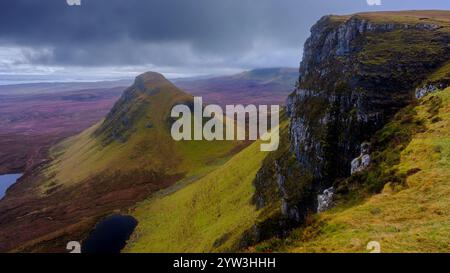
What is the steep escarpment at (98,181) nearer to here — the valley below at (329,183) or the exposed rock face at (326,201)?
the valley below at (329,183)

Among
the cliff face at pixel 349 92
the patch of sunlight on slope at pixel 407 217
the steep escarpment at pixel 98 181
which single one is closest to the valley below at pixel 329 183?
the patch of sunlight on slope at pixel 407 217

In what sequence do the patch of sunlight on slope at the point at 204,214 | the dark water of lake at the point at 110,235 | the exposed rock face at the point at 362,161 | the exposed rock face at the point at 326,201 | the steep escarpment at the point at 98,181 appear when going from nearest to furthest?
1. the exposed rock face at the point at 326,201
2. the exposed rock face at the point at 362,161
3. the patch of sunlight on slope at the point at 204,214
4. the dark water of lake at the point at 110,235
5. the steep escarpment at the point at 98,181

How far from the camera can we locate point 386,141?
37219mm

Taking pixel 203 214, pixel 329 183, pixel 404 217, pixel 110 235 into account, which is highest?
pixel 404 217

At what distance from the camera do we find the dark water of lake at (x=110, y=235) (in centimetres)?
9212

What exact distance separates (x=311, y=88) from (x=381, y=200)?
3998 cm

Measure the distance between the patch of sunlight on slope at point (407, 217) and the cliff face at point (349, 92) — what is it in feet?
42.1

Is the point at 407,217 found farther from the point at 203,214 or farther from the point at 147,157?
the point at 147,157

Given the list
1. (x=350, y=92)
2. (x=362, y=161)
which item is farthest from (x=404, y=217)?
(x=350, y=92)

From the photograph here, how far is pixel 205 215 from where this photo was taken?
81.8 m

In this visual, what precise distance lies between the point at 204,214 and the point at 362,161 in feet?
173

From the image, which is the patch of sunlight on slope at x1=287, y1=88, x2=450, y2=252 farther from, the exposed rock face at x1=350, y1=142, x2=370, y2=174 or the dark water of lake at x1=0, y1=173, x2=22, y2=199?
the dark water of lake at x1=0, y1=173, x2=22, y2=199
